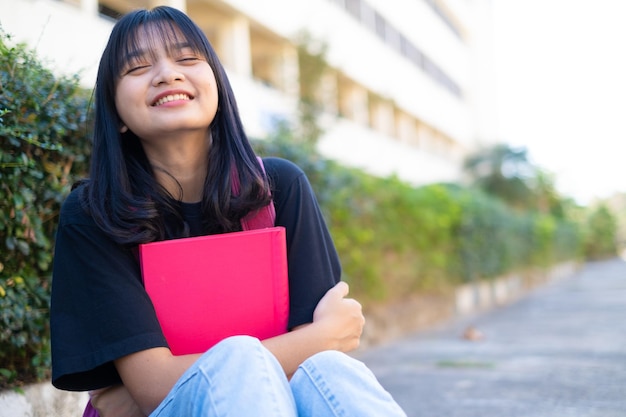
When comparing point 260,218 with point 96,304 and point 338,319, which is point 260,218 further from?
point 96,304

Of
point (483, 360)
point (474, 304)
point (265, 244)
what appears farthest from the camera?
point (474, 304)

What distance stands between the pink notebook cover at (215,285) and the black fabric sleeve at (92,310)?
0.24ft

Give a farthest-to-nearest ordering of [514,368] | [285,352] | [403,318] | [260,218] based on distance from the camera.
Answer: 1. [403,318]
2. [514,368]
3. [260,218]
4. [285,352]

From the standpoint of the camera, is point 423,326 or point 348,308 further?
point 423,326

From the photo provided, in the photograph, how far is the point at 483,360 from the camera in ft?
18.1

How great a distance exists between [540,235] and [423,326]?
11.1m

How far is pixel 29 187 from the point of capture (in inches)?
102

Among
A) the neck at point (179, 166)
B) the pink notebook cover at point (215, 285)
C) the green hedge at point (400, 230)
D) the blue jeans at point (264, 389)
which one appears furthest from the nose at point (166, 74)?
the green hedge at point (400, 230)

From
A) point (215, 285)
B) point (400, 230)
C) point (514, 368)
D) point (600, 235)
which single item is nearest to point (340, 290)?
point (215, 285)

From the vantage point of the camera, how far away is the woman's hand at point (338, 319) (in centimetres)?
177

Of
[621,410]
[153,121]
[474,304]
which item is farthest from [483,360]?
[474,304]

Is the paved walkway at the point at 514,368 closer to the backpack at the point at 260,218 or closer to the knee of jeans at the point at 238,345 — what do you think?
the backpack at the point at 260,218

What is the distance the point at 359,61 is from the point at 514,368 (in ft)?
50.0

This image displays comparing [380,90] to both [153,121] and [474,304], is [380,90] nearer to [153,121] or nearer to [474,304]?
[474,304]
